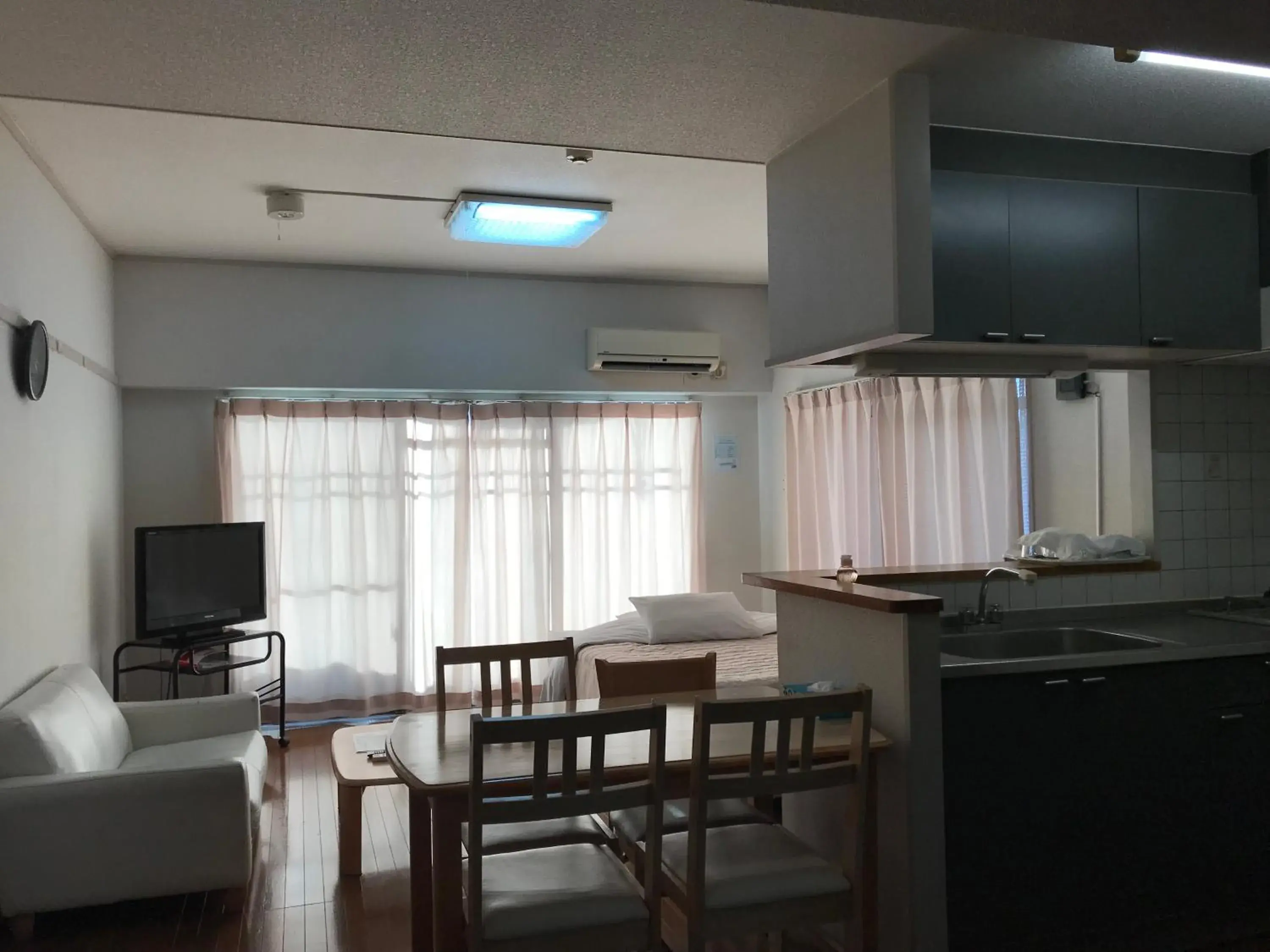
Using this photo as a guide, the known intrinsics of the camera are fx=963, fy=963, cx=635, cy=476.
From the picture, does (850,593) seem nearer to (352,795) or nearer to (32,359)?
(352,795)

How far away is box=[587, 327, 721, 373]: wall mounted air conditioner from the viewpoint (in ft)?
20.3

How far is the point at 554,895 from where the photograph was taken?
6.73 feet

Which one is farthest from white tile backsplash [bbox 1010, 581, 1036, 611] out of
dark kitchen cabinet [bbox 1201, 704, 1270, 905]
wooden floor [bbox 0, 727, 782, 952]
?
wooden floor [bbox 0, 727, 782, 952]

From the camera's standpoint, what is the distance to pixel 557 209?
14.7ft

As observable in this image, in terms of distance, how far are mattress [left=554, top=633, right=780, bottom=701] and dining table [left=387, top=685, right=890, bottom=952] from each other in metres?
2.08

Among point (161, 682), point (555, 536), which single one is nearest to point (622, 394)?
point (555, 536)

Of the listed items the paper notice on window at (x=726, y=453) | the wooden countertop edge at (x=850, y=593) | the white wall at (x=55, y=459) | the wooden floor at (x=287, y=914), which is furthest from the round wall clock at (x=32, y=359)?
the paper notice on window at (x=726, y=453)

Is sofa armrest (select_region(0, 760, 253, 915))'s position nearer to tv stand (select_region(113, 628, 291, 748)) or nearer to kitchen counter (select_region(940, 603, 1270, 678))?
tv stand (select_region(113, 628, 291, 748))

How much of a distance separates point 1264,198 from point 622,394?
4074mm

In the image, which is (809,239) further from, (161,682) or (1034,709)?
(161,682)

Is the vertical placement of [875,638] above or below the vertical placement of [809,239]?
below

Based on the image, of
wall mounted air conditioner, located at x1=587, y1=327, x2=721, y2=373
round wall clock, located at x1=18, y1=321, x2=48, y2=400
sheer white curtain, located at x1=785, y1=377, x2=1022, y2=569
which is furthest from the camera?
wall mounted air conditioner, located at x1=587, y1=327, x2=721, y2=373

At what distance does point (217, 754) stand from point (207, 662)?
4.58ft

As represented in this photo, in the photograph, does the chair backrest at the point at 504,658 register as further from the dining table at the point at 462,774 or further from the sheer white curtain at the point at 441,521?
the sheer white curtain at the point at 441,521
